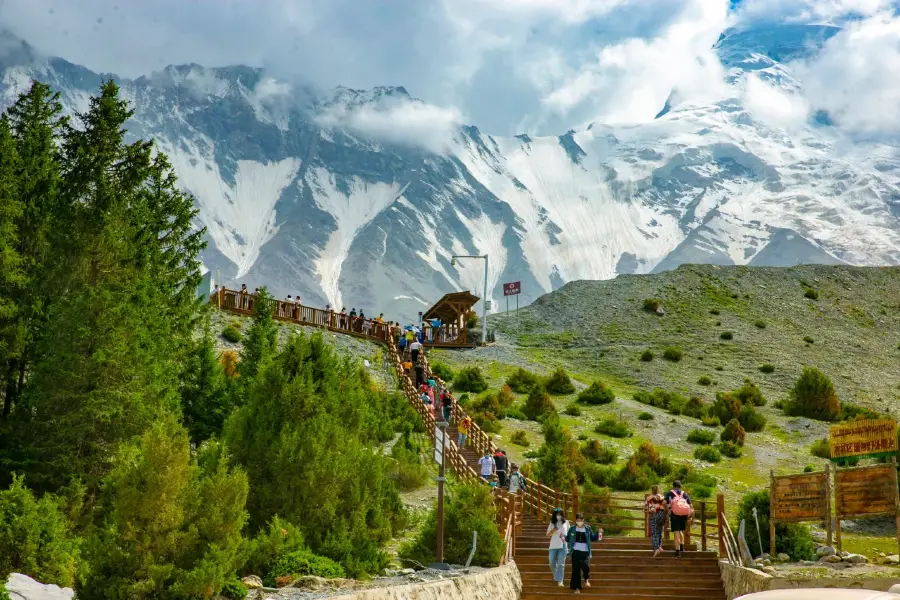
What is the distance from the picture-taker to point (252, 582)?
17.1 metres

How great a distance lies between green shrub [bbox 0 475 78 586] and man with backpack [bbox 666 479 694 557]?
35.6ft

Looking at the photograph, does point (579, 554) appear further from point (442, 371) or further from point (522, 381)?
point (522, 381)

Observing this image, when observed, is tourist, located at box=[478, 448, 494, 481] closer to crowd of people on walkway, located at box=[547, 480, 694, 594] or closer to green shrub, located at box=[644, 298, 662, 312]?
crowd of people on walkway, located at box=[547, 480, 694, 594]

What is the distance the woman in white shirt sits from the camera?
65.4 feet

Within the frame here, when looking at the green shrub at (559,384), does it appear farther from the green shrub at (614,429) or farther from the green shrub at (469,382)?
the green shrub at (614,429)

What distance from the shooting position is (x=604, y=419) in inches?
1702

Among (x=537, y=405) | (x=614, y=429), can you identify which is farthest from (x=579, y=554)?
(x=537, y=405)

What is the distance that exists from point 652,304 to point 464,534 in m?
49.5

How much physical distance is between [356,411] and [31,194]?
10.9 meters

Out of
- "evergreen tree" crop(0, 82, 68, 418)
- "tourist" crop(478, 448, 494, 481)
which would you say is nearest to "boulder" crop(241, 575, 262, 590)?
"evergreen tree" crop(0, 82, 68, 418)

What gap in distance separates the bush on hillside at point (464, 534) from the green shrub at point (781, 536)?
586cm

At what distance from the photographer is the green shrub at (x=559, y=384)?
1901 inches

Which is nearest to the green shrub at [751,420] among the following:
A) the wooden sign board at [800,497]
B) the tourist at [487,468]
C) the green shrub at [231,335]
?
the tourist at [487,468]

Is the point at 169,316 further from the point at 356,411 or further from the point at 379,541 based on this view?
the point at 379,541
